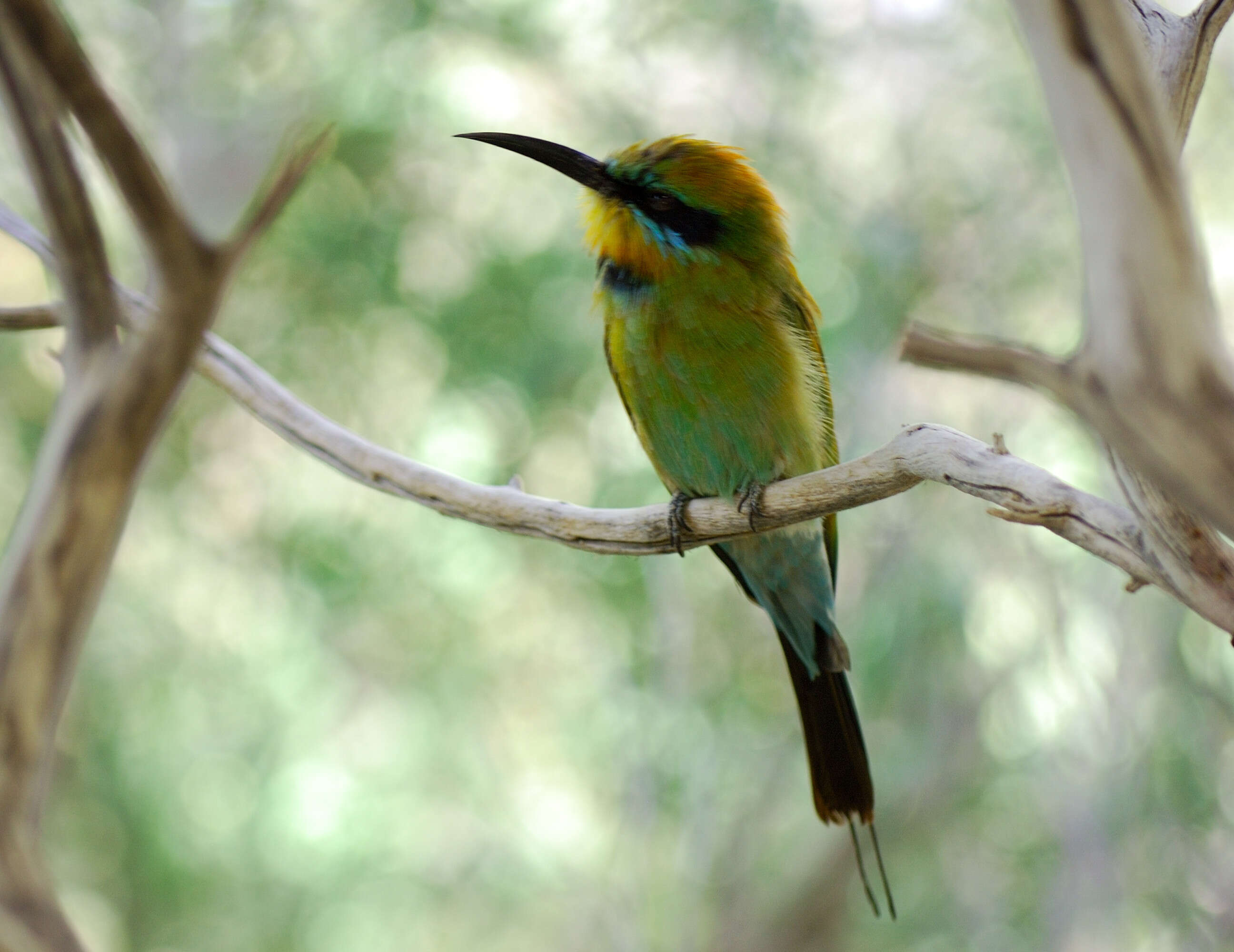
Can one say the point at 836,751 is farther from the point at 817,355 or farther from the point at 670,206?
the point at 670,206

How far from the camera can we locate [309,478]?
512 centimetres

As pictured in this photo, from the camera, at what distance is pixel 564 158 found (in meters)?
2.19

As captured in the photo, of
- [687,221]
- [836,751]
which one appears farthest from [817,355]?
[836,751]

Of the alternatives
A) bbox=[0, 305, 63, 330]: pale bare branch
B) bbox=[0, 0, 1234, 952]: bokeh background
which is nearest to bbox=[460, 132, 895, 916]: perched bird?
bbox=[0, 305, 63, 330]: pale bare branch

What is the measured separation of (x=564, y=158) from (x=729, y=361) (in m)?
0.56

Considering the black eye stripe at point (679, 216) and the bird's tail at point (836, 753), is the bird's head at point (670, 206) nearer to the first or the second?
the black eye stripe at point (679, 216)

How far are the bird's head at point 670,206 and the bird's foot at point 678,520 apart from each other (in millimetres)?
441

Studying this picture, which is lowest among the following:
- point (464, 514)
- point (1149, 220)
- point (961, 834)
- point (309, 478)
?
point (961, 834)

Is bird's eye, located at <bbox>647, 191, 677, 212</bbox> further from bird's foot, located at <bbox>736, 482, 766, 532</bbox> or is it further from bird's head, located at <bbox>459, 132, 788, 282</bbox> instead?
bird's foot, located at <bbox>736, 482, 766, 532</bbox>

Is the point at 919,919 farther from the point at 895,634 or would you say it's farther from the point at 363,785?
the point at 363,785

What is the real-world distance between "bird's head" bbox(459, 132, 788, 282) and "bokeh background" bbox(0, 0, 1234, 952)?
213cm

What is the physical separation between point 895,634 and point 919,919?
7.27 ft

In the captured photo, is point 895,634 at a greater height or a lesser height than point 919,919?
greater

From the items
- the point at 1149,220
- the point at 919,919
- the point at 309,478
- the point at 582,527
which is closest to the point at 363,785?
the point at 309,478
